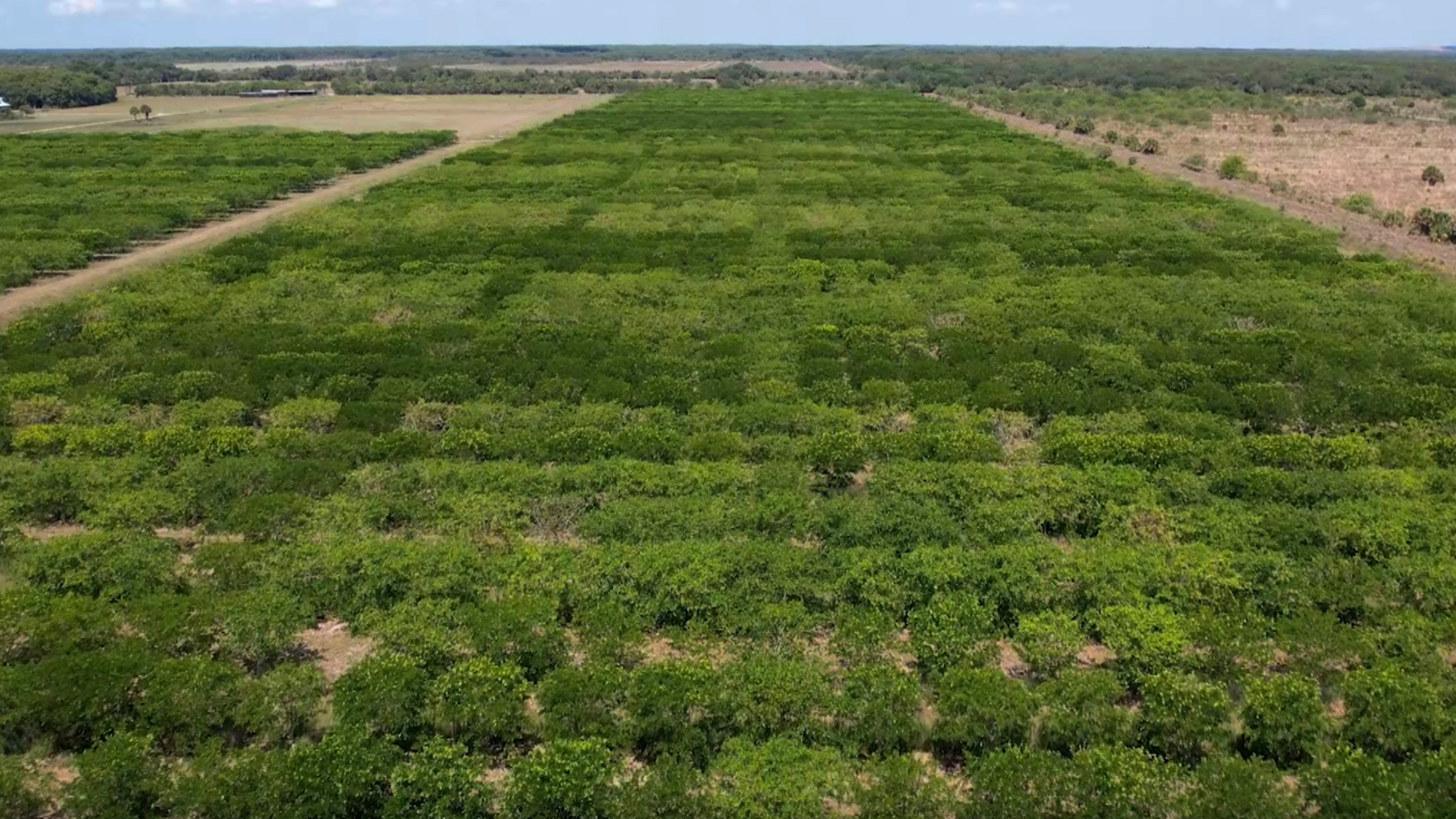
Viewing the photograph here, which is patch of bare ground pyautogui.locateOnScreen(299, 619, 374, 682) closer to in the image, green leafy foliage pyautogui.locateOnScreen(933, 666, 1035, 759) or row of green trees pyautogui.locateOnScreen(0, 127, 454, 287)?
green leafy foliage pyautogui.locateOnScreen(933, 666, 1035, 759)

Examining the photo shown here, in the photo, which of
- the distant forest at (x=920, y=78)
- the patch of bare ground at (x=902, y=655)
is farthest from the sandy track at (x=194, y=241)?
the distant forest at (x=920, y=78)

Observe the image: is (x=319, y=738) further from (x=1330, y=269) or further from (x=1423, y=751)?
(x=1330, y=269)

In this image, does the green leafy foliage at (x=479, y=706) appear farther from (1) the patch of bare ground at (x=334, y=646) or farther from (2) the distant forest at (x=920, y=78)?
(2) the distant forest at (x=920, y=78)

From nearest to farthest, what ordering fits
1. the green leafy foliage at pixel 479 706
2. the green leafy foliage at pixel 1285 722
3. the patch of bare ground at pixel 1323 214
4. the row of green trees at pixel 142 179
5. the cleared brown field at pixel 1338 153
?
the green leafy foliage at pixel 1285 722 < the green leafy foliage at pixel 479 706 < the patch of bare ground at pixel 1323 214 < the row of green trees at pixel 142 179 < the cleared brown field at pixel 1338 153

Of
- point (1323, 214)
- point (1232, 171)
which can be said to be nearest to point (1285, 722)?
point (1323, 214)

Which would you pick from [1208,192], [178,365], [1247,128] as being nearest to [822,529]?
[178,365]

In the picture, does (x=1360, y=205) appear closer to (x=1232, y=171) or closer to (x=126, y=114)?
(x=1232, y=171)
